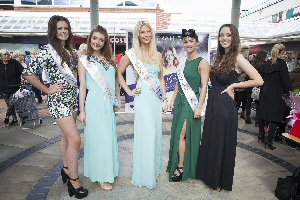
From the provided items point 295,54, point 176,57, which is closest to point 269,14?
point 295,54

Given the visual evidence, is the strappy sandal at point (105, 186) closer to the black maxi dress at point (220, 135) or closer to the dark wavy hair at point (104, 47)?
the black maxi dress at point (220, 135)

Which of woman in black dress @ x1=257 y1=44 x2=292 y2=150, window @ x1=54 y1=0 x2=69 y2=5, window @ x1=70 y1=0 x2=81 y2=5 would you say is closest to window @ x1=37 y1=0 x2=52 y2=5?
window @ x1=54 y1=0 x2=69 y2=5

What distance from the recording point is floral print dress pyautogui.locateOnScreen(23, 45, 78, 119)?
2.44 meters

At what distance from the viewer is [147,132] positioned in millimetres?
2732

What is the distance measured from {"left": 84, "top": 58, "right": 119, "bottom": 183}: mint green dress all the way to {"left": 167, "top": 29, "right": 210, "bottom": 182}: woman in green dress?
2.55 feet

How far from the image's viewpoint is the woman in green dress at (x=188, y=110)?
278 cm

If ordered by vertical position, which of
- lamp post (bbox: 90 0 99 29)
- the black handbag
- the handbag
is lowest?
the black handbag

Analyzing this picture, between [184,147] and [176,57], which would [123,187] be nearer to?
[184,147]

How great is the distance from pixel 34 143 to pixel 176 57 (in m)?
3.48

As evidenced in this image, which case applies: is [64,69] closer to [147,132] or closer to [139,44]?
[139,44]

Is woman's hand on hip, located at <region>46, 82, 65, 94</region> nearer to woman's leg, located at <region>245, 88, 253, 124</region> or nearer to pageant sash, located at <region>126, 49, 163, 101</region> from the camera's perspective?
pageant sash, located at <region>126, 49, 163, 101</region>

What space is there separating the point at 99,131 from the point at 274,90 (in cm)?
325

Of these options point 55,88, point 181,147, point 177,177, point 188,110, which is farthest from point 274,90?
point 55,88

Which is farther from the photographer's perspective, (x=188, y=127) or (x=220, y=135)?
(x=188, y=127)
